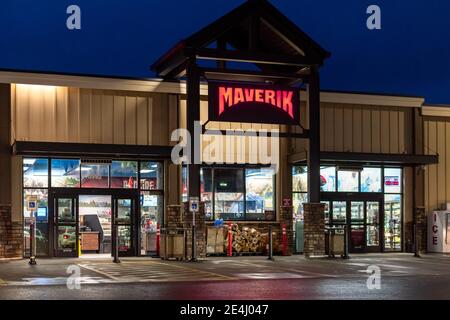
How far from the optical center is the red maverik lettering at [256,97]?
25875mm

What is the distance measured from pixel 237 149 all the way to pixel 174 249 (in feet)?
18.2

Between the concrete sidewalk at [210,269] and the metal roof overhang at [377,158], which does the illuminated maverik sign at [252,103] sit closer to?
the metal roof overhang at [377,158]

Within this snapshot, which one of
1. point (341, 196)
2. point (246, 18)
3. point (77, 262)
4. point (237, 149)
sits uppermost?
point (246, 18)

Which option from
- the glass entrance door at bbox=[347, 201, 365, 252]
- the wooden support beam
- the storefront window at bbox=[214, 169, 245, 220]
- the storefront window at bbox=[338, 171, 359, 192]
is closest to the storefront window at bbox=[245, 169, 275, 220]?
the storefront window at bbox=[214, 169, 245, 220]

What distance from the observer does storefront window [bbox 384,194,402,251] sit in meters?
31.0

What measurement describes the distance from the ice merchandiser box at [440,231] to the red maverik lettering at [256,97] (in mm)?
8786

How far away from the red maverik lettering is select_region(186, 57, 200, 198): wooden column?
3.45 feet

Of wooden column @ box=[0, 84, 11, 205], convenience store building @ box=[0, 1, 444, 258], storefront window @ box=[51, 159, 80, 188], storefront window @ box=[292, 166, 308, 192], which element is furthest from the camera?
storefront window @ box=[292, 166, 308, 192]

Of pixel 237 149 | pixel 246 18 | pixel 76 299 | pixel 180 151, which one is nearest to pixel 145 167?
pixel 180 151

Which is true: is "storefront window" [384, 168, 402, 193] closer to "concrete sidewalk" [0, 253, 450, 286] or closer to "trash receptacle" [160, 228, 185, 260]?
Answer: "concrete sidewalk" [0, 253, 450, 286]

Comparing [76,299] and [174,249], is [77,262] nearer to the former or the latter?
[174,249]

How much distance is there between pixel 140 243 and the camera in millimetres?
27359

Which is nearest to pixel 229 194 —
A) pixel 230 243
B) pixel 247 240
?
pixel 247 240

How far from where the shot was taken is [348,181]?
30.3 metres
